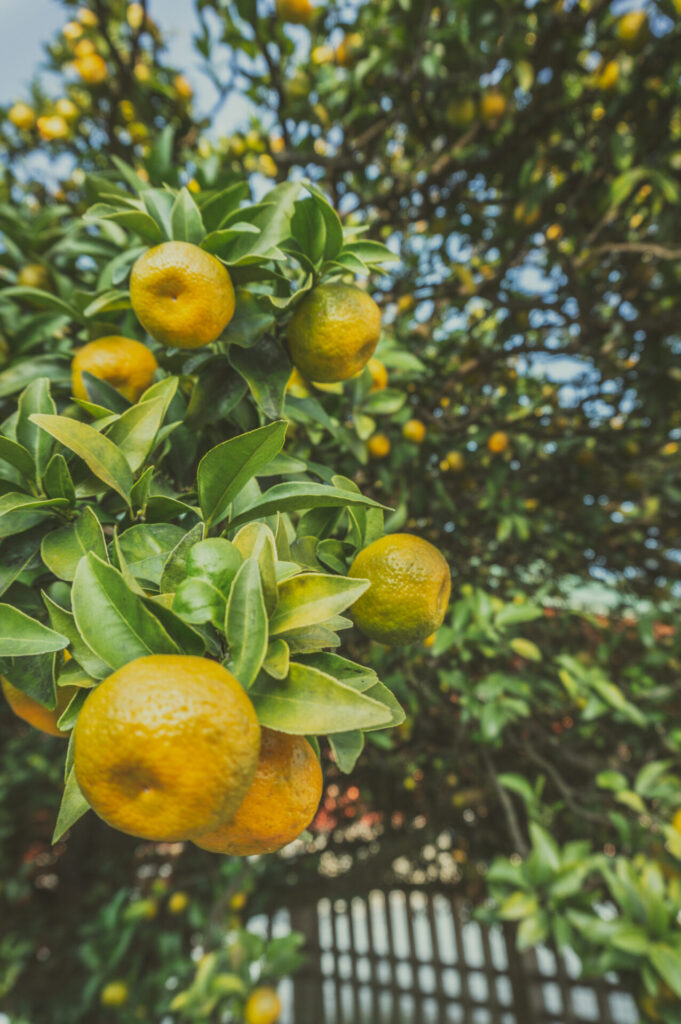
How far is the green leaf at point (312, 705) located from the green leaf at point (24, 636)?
0.15 m

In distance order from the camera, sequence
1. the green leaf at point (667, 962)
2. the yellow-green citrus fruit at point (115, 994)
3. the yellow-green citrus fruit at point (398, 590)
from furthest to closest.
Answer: the yellow-green citrus fruit at point (115, 994)
the green leaf at point (667, 962)
the yellow-green citrus fruit at point (398, 590)

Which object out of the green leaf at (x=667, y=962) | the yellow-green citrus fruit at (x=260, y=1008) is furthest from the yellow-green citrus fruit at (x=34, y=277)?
the yellow-green citrus fruit at (x=260, y=1008)

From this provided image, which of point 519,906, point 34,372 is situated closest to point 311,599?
point 34,372

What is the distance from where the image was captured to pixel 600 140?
174 cm

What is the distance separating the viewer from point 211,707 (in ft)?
1.19

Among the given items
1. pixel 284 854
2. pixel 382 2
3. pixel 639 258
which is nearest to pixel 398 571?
pixel 639 258

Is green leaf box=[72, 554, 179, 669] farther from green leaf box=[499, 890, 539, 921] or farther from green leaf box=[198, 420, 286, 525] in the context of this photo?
green leaf box=[499, 890, 539, 921]

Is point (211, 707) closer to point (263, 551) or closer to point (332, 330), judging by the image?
point (263, 551)

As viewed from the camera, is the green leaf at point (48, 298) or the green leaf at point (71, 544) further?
the green leaf at point (48, 298)

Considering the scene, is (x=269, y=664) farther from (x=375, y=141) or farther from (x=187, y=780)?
(x=375, y=141)

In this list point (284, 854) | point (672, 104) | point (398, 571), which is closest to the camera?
point (398, 571)

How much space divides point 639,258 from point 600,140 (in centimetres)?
37

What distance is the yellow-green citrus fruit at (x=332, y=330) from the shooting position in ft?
2.09

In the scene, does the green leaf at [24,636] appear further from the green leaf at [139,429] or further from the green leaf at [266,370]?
the green leaf at [266,370]
